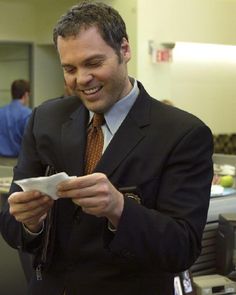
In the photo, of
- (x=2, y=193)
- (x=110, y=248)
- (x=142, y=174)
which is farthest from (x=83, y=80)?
(x=2, y=193)

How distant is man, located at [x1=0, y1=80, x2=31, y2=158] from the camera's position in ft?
21.7

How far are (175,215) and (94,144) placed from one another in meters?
0.27

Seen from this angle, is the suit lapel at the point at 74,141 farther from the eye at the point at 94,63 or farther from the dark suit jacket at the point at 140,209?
the eye at the point at 94,63

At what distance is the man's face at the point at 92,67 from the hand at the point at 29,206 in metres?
0.25

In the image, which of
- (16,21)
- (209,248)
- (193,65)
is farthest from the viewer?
(16,21)

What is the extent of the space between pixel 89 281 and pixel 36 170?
0.30 metres

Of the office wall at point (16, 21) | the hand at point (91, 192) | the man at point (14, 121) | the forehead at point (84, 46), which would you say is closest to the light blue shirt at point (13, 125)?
the man at point (14, 121)

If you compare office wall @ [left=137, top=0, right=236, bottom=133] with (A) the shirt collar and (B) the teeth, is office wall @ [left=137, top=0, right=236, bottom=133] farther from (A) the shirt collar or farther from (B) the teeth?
(B) the teeth

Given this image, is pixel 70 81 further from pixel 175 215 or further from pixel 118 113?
pixel 175 215

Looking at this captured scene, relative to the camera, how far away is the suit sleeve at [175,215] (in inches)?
55.1

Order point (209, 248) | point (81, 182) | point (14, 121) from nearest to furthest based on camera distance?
point (81, 182), point (209, 248), point (14, 121)

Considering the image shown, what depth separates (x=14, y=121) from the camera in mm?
6625

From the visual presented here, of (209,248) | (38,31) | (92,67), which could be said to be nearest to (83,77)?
(92,67)

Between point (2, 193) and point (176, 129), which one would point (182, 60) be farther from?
point (176, 129)
